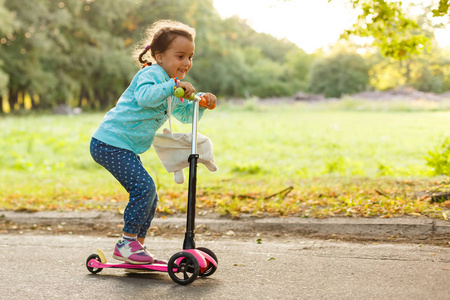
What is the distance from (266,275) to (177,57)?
175 centimetres

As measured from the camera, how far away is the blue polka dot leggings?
3.72 meters

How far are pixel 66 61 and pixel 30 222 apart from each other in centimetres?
2841

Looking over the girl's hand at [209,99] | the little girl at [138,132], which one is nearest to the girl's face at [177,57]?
the little girl at [138,132]

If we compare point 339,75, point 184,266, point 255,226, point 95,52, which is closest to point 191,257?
point 184,266

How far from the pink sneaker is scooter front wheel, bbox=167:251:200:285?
13.8 inches

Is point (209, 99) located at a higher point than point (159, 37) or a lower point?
lower

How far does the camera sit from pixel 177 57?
3.81 meters

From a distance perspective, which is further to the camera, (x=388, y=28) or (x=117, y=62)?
(x=117, y=62)

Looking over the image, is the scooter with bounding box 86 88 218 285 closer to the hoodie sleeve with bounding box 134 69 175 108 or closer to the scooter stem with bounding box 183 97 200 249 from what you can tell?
the scooter stem with bounding box 183 97 200 249

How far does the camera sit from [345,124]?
1848 cm

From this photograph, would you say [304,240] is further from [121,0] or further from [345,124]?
[121,0]

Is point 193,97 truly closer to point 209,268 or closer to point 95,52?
point 209,268

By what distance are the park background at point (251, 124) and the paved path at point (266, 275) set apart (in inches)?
40.3

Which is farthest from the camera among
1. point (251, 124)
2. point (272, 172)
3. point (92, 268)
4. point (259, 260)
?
point (251, 124)
